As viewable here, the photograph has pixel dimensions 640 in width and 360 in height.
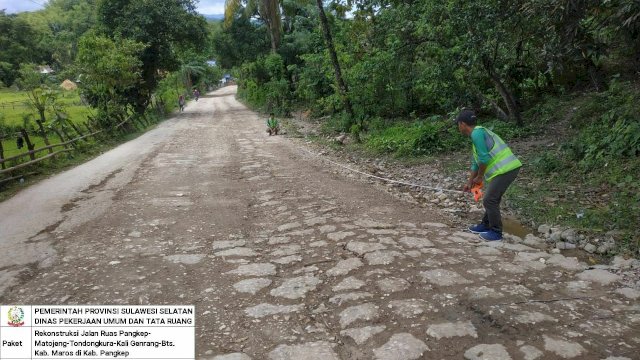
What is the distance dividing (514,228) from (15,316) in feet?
17.5

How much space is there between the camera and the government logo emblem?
3.34 meters

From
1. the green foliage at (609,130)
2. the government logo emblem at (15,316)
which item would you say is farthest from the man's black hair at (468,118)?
the government logo emblem at (15,316)

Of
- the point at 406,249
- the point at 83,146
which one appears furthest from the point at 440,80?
the point at 83,146

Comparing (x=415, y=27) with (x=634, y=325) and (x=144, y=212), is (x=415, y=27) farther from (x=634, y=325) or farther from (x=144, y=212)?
(x=634, y=325)

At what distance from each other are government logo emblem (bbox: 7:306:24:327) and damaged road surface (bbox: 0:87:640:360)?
198 millimetres

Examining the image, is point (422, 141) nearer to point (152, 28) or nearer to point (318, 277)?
point (318, 277)

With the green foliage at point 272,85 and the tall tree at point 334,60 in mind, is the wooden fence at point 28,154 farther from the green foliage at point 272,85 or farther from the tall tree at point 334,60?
the green foliage at point 272,85

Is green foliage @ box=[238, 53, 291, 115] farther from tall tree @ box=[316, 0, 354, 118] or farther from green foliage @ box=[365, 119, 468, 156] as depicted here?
green foliage @ box=[365, 119, 468, 156]

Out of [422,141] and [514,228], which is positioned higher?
[422,141]

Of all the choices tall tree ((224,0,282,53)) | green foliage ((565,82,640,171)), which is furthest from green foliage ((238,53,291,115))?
green foliage ((565,82,640,171))

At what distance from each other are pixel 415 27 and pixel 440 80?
1.50 meters

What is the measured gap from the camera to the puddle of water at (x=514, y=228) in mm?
5383

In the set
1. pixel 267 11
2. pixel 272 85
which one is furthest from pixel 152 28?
pixel 272 85

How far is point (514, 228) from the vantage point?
5.53 m
